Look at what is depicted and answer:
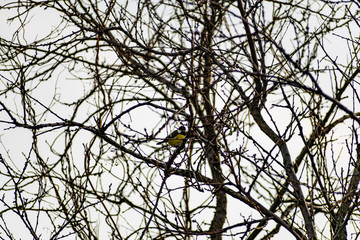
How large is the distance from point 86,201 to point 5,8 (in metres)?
2.47

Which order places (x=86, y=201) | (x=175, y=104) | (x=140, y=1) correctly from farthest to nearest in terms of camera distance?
(x=175, y=104), (x=140, y=1), (x=86, y=201)

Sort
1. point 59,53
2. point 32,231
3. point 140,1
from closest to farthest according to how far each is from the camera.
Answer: point 32,231
point 140,1
point 59,53

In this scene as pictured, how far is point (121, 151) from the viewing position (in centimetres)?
468

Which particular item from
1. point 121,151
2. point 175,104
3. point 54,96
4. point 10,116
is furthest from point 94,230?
point 175,104

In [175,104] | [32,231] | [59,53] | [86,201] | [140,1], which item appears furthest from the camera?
[175,104]

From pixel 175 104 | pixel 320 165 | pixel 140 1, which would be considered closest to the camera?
pixel 320 165

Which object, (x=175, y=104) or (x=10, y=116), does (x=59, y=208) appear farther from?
(x=175, y=104)

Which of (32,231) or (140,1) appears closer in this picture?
(32,231)

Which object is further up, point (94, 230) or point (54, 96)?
point (54, 96)

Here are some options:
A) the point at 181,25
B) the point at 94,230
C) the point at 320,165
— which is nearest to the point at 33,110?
the point at 94,230

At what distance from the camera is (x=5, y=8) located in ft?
18.5

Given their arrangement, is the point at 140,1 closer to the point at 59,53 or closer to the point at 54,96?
the point at 59,53

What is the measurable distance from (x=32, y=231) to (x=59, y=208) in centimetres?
61

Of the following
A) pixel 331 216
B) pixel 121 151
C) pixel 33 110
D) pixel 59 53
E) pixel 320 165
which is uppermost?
pixel 59 53
